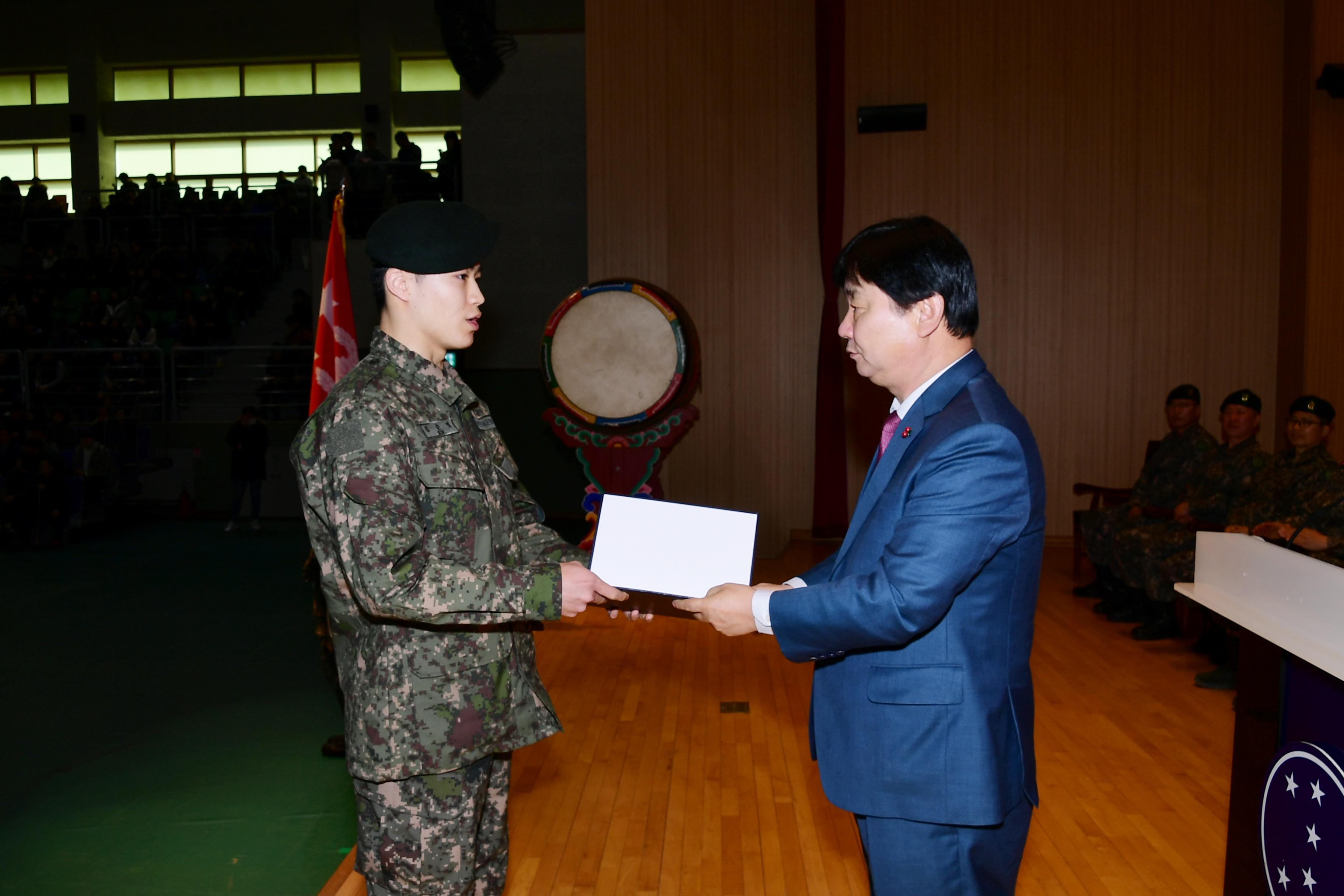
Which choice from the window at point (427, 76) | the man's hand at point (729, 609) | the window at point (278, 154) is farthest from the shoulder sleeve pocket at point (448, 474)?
the window at point (278, 154)

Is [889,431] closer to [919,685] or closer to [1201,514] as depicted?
[919,685]

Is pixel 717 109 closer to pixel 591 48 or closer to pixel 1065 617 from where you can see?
pixel 591 48

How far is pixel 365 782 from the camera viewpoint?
4.83 ft

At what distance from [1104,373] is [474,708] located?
6082 mm

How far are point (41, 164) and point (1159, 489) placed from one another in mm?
17009

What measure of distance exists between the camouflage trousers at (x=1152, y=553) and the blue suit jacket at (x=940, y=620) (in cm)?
339

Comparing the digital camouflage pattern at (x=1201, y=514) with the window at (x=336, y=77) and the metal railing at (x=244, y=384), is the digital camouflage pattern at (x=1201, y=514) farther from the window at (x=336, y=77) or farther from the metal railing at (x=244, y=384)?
the window at (x=336, y=77)

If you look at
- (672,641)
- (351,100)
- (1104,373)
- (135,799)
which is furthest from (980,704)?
(351,100)

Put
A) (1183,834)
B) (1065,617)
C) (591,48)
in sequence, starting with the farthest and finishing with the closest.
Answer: (591,48), (1065,617), (1183,834)

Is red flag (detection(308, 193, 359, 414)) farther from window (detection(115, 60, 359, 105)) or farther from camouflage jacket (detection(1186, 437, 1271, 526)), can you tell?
window (detection(115, 60, 359, 105))

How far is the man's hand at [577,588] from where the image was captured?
143 cm

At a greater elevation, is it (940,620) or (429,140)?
(429,140)

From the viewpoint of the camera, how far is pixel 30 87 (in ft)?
48.5

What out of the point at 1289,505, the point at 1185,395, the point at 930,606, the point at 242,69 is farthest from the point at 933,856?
the point at 242,69
